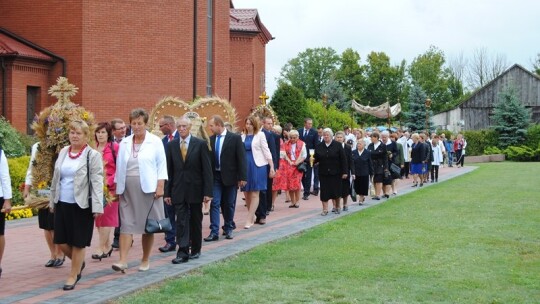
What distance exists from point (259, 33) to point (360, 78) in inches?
2282

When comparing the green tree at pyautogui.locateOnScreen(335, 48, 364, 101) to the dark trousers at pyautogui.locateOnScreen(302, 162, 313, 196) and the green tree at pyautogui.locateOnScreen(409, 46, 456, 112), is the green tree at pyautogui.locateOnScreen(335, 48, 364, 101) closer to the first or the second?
the green tree at pyautogui.locateOnScreen(409, 46, 456, 112)

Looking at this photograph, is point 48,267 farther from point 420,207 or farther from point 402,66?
point 402,66

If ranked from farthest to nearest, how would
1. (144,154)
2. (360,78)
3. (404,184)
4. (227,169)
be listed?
(360,78) → (404,184) → (227,169) → (144,154)

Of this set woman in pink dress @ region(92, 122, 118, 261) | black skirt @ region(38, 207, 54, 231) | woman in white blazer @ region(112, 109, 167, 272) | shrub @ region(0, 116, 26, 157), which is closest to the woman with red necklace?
woman in white blazer @ region(112, 109, 167, 272)

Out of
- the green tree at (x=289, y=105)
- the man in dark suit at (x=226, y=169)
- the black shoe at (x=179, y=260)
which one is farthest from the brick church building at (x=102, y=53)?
the black shoe at (x=179, y=260)

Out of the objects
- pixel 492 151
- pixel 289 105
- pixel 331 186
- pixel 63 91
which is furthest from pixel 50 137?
pixel 492 151

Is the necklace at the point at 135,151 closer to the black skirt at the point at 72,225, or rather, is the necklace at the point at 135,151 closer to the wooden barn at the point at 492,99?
the black skirt at the point at 72,225

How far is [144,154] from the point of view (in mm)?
10109

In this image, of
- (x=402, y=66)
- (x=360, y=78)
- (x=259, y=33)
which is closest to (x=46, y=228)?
(x=259, y=33)

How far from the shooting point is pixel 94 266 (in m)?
10.7

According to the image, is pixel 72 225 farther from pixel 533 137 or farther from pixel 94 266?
pixel 533 137

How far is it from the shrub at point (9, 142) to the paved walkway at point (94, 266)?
12.7ft

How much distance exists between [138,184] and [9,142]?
1107cm

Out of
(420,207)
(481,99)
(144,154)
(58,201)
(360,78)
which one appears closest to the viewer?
(58,201)
